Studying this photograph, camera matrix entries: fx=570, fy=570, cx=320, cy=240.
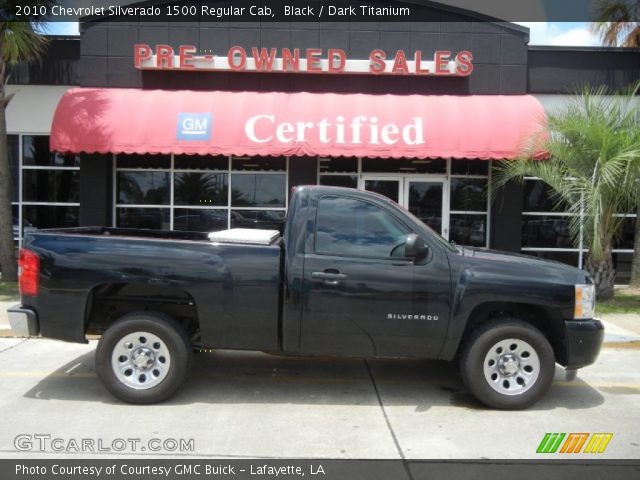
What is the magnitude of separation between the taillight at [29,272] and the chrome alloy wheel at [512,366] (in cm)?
416

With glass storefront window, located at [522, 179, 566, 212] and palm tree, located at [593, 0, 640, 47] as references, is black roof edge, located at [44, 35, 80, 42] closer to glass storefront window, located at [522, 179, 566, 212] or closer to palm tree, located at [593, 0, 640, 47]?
glass storefront window, located at [522, 179, 566, 212]

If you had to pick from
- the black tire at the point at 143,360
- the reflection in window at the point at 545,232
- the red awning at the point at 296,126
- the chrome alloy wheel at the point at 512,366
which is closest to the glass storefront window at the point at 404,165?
the red awning at the point at 296,126

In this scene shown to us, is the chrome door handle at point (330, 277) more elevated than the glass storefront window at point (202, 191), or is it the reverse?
the glass storefront window at point (202, 191)

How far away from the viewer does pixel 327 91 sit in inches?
502

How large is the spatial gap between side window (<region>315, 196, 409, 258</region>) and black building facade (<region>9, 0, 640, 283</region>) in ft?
24.3

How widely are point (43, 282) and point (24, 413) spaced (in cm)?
115

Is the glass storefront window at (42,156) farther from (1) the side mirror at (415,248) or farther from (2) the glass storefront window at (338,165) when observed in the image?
(1) the side mirror at (415,248)

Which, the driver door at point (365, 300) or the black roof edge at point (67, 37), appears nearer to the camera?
Answer: the driver door at point (365, 300)

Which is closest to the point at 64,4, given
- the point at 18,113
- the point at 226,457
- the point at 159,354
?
the point at 18,113

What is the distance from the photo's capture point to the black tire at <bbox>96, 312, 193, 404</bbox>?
5164 mm

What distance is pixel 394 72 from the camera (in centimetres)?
1245

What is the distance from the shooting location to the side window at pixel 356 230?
206 inches
